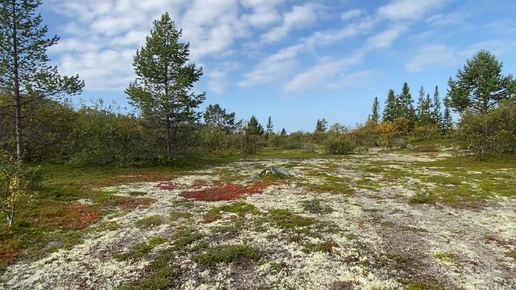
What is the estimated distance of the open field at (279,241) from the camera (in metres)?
6.33

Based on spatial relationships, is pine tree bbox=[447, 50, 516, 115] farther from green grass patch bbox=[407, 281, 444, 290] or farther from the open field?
green grass patch bbox=[407, 281, 444, 290]

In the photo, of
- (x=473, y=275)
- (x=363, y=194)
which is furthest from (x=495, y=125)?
(x=473, y=275)

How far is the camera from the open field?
6332mm

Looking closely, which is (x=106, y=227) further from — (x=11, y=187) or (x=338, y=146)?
(x=338, y=146)

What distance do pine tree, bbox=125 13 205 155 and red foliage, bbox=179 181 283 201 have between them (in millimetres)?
11544

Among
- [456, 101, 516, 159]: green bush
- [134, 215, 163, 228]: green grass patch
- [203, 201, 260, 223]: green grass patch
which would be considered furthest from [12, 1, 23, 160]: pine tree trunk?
[456, 101, 516, 159]: green bush

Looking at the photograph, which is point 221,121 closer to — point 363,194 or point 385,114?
point 385,114

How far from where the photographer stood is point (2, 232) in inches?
348

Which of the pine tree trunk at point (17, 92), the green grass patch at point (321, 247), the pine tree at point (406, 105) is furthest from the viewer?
the pine tree at point (406, 105)

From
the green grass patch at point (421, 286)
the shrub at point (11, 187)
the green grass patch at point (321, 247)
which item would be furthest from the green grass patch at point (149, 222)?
the green grass patch at point (421, 286)

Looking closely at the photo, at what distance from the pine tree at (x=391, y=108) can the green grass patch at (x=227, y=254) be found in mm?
80699

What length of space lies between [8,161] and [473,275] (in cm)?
1585

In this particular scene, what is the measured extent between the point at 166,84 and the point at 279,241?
2216cm

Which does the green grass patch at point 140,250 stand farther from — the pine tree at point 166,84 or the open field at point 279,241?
the pine tree at point 166,84
